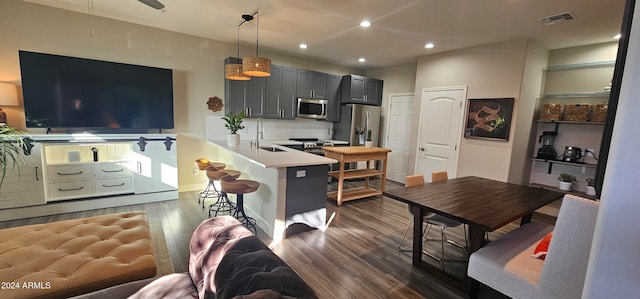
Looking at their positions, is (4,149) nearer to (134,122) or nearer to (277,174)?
(134,122)

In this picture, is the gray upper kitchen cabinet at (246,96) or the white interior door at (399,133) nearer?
the gray upper kitchen cabinet at (246,96)

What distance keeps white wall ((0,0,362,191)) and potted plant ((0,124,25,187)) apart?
19.6 inches

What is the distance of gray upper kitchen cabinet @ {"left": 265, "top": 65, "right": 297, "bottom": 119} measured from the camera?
507cm

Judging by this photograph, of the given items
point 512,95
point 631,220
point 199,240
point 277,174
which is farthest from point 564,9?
point 199,240

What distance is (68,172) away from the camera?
3.47m

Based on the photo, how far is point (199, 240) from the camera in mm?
1534

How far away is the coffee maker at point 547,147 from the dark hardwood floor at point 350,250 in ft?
3.15

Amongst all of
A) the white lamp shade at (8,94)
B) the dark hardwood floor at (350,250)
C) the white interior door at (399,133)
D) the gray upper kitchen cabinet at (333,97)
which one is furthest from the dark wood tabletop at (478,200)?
the white lamp shade at (8,94)

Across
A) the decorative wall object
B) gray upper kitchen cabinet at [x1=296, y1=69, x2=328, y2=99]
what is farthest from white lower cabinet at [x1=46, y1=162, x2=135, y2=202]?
gray upper kitchen cabinet at [x1=296, y1=69, x2=328, y2=99]

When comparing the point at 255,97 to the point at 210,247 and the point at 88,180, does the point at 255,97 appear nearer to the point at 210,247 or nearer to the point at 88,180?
the point at 88,180

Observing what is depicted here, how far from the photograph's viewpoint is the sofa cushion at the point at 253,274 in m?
0.97

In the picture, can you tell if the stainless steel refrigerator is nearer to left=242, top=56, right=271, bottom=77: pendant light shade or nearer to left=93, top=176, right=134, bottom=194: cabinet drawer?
left=242, top=56, right=271, bottom=77: pendant light shade

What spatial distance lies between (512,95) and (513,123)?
42 cm

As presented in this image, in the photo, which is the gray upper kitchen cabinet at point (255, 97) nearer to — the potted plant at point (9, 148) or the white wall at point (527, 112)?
the potted plant at point (9, 148)
